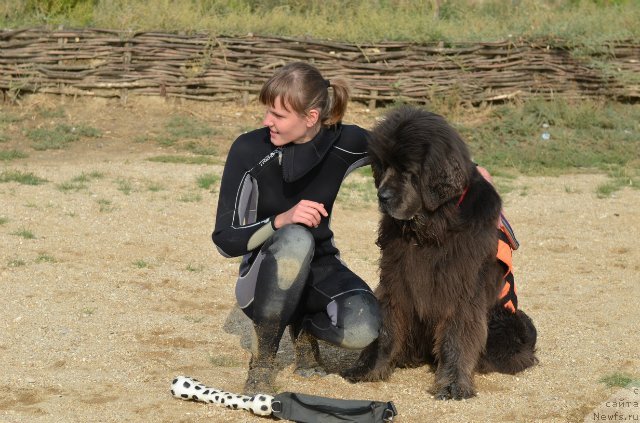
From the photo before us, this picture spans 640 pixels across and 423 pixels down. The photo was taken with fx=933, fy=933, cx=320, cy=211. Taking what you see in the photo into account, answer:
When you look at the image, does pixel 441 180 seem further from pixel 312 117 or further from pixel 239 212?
pixel 239 212

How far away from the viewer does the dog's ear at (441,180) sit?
14.5ft

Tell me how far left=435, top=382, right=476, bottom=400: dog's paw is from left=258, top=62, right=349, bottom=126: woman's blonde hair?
4.85 ft

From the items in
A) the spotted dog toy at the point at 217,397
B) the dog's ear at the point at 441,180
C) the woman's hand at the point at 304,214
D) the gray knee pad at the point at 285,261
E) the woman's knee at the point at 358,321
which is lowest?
the spotted dog toy at the point at 217,397

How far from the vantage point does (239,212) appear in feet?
15.5

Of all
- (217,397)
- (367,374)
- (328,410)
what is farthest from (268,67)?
(328,410)

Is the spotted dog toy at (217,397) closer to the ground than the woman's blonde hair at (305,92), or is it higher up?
closer to the ground

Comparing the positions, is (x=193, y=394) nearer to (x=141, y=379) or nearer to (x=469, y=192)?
(x=141, y=379)

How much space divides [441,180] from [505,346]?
117 cm

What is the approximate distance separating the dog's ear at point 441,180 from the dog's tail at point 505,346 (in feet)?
2.88

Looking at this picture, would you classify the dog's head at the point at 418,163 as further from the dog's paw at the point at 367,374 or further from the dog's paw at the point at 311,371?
the dog's paw at the point at 311,371

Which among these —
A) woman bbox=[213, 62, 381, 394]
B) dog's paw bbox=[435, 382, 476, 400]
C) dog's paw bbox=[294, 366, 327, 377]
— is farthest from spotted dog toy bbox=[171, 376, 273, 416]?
dog's paw bbox=[435, 382, 476, 400]

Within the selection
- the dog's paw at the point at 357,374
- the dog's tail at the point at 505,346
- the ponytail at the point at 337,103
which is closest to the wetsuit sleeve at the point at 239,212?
the ponytail at the point at 337,103

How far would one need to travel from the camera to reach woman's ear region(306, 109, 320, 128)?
15.5 feet

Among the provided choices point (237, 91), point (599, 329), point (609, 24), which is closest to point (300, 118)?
point (599, 329)
